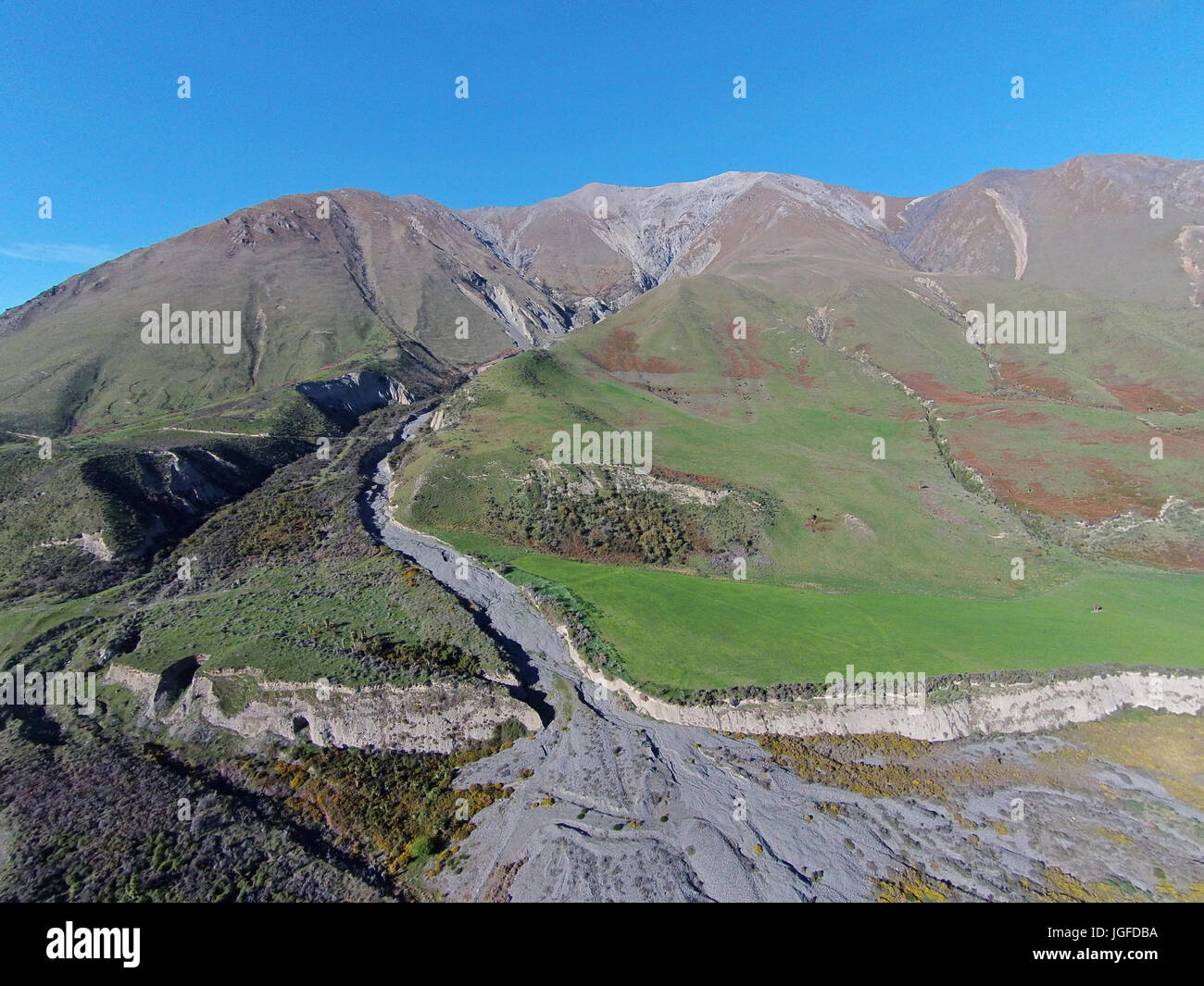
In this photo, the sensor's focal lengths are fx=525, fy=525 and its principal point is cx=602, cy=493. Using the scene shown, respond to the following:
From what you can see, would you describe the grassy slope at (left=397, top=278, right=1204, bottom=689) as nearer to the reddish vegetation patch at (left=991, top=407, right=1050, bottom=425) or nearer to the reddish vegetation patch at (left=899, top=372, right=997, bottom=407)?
the reddish vegetation patch at (left=991, top=407, right=1050, bottom=425)

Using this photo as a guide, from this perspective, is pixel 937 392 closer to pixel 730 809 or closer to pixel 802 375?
pixel 802 375

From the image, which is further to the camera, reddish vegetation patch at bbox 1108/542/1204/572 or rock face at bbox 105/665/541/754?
reddish vegetation patch at bbox 1108/542/1204/572

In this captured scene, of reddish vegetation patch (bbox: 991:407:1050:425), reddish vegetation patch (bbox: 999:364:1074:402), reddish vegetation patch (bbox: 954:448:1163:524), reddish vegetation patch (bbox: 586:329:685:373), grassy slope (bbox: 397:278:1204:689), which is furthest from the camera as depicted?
reddish vegetation patch (bbox: 586:329:685:373)

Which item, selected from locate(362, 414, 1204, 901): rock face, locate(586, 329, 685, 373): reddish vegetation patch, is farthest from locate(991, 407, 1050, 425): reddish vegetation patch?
locate(362, 414, 1204, 901): rock face

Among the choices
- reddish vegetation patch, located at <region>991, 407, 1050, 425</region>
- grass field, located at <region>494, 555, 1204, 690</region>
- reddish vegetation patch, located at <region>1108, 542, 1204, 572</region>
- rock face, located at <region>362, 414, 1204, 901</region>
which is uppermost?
reddish vegetation patch, located at <region>991, 407, 1050, 425</region>

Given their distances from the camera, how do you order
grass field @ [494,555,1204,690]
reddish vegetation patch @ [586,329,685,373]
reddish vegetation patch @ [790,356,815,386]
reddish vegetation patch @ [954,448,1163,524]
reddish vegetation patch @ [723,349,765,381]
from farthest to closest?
reddish vegetation patch @ [586,329,685,373]
reddish vegetation patch @ [723,349,765,381]
reddish vegetation patch @ [790,356,815,386]
reddish vegetation patch @ [954,448,1163,524]
grass field @ [494,555,1204,690]

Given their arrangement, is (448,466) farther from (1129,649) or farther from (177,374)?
(177,374)
